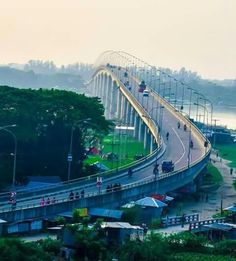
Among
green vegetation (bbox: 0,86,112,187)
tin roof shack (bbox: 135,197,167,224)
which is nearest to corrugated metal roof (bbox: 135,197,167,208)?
tin roof shack (bbox: 135,197,167,224)

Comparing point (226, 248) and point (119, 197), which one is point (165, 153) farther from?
point (226, 248)

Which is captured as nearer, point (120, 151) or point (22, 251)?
point (22, 251)

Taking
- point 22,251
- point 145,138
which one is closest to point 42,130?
point 22,251

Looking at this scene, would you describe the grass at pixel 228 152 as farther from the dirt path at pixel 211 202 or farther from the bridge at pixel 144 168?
the dirt path at pixel 211 202

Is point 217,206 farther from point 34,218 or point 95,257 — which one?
point 95,257

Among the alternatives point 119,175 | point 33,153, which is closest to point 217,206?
point 119,175

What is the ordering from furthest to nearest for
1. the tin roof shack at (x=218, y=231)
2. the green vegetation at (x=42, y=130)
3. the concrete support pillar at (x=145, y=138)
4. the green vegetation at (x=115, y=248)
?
1. the concrete support pillar at (x=145, y=138)
2. the green vegetation at (x=42, y=130)
3. the tin roof shack at (x=218, y=231)
4. the green vegetation at (x=115, y=248)

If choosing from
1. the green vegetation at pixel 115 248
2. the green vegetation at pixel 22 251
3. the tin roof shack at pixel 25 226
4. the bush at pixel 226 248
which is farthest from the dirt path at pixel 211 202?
the green vegetation at pixel 22 251
